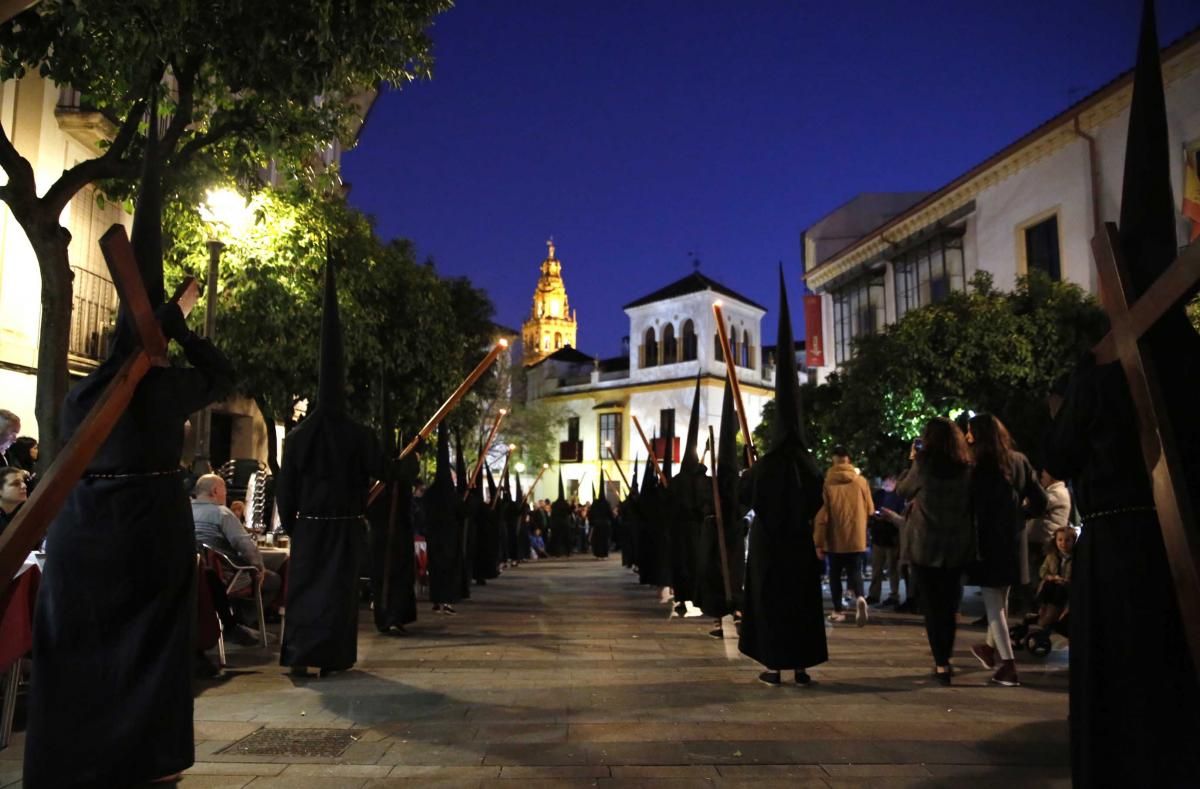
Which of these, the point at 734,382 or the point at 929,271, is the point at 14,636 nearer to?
the point at 734,382

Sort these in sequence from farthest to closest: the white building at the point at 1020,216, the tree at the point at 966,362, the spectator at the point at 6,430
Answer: the white building at the point at 1020,216
the tree at the point at 966,362
the spectator at the point at 6,430

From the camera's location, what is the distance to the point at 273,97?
946 centimetres

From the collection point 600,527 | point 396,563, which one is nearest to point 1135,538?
point 396,563

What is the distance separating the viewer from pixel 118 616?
4.05 m

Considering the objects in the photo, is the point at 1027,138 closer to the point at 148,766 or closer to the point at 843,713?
the point at 843,713

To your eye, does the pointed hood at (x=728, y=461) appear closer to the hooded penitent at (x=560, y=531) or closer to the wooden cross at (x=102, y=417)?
the wooden cross at (x=102, y=417)

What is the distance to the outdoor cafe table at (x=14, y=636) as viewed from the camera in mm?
5027

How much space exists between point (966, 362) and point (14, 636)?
16.9 m

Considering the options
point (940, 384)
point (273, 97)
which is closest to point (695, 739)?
point (273, 97)

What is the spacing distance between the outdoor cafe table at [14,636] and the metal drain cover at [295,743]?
4.14 ft

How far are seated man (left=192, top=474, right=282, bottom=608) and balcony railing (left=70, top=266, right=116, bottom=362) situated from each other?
9519mm

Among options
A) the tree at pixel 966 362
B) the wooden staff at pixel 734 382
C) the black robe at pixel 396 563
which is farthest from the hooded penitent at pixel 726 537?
the tree at pixel 966 362

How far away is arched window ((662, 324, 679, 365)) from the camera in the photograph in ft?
208

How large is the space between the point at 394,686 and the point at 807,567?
10.5 feet
